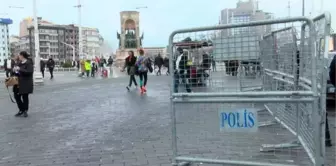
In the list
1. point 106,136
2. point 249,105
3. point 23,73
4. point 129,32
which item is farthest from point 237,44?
point 129,32

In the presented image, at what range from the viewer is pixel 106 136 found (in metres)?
7.62

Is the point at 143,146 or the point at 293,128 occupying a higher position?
the point at 293,128

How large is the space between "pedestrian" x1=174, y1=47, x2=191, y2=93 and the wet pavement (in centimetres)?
27

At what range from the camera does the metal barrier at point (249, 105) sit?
175 inches

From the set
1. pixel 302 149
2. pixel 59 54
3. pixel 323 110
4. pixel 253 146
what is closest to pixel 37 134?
pixel 253 146

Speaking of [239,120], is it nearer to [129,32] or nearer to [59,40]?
[129,32]

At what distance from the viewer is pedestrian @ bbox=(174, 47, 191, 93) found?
4.92 m

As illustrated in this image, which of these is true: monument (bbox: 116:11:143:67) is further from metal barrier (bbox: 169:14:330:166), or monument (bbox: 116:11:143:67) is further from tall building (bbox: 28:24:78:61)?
tall building (bbox: 28:24:78:61)

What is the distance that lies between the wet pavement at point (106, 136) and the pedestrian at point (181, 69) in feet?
0.89

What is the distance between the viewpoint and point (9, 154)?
21.5 feet

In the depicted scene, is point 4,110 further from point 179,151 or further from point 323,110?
point 323,110

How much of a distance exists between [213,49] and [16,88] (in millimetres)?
6993

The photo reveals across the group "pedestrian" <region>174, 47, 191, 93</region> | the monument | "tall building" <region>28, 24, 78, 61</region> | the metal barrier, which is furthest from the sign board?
"tall building" <region>28, 24, 78, 61</region>

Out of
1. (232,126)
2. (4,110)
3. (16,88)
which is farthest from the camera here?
(4,110)
